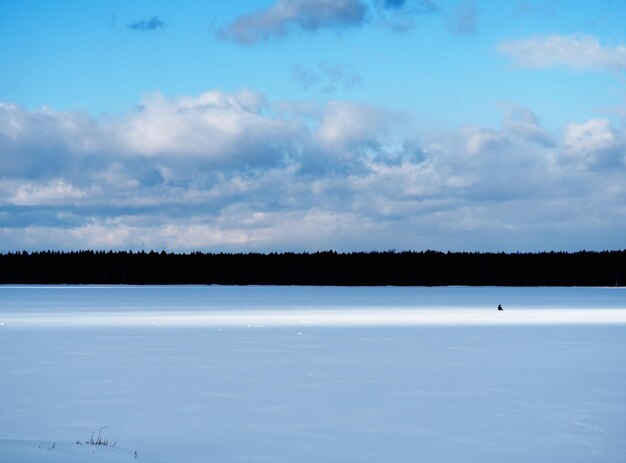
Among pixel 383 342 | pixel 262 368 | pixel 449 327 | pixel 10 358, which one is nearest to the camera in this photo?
pixel 262 368

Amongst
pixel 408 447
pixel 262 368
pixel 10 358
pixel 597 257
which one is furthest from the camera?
pixel 597 257

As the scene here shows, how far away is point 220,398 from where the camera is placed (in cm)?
1731

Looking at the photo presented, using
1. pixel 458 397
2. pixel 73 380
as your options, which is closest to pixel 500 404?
pixel 458 397

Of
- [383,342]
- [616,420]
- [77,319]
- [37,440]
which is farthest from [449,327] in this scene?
[37,440]

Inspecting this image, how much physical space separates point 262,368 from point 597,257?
593 ft

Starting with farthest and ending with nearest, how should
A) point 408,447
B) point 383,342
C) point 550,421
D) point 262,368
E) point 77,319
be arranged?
point 77,319 < point 383,342 < point 262,368 < point 550,421 < point 408,447

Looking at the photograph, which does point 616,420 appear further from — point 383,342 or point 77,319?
point 77,319

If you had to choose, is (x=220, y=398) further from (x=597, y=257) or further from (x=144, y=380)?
(x=597, y=257)

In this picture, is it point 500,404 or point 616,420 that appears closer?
point 616,420

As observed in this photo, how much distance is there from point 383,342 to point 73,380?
1252cm

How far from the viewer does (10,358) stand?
2439cm

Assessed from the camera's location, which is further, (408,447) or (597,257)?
(597,257)

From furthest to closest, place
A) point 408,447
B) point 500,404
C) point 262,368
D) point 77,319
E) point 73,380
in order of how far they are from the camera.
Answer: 1. point 77,319
2. point 262,368
3. point 73,380
4. point 500,404
5. point 408,447

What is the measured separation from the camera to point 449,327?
39188 mm
